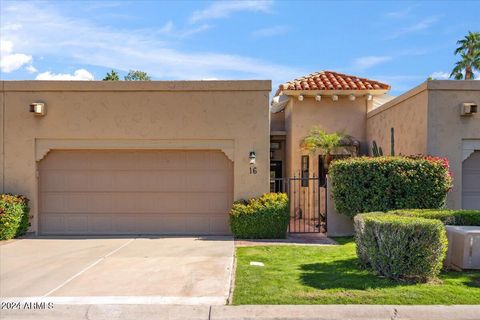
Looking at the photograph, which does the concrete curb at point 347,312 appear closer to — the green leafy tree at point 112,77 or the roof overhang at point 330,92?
the roof overhang at point 330,92

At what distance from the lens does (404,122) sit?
12.9m

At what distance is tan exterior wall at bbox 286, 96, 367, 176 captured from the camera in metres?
16.0

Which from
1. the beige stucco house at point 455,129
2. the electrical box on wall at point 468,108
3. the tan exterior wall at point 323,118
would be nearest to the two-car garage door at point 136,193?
the tan exterior wall at point 323,118

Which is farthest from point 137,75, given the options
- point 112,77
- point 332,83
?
point 332,83

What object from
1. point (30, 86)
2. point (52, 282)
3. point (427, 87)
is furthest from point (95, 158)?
point (427, 87)

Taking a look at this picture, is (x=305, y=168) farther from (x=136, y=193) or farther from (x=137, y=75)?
(x=137, y=75)

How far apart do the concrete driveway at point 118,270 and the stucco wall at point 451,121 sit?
6.09 m

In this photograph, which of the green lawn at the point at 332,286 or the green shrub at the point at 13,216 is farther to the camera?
the green shrub at the point at 13,216

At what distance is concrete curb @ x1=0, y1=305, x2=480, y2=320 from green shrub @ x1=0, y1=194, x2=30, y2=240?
18.3ft

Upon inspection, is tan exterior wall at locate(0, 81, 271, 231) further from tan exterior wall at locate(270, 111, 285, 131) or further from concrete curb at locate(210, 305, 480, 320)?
tan exterior wall at locate(270, 111, 285, 131)

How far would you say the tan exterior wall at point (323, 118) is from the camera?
16.0 meters

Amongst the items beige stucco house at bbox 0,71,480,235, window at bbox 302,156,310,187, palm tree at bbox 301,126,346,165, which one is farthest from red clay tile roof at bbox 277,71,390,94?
beige stucco house at bbox 0,71,480,235

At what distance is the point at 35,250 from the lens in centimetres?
973

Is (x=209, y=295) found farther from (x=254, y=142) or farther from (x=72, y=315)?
(x=254, y=142)
